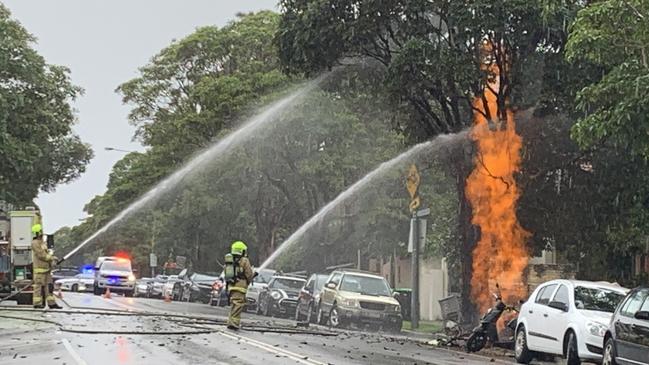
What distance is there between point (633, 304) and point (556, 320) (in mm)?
2757

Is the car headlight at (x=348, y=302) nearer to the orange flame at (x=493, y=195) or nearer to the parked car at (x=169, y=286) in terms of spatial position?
the orange flame at (x=493, y=195)

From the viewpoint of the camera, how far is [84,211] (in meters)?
123

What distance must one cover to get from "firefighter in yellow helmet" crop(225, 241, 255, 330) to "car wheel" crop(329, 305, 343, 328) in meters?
6.87

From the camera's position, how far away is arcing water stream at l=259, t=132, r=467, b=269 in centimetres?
2642

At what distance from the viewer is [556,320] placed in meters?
16.7

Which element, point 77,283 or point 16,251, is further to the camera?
point 77,283

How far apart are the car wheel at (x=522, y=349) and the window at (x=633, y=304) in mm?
3783

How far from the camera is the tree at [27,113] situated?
128 feet

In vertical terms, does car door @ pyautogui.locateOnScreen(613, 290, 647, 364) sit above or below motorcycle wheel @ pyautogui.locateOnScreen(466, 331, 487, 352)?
above

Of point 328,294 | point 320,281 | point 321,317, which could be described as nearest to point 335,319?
point 328,294

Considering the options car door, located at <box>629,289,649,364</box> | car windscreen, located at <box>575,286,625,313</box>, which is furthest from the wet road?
car door, located at <box>629,289,649,364</box>

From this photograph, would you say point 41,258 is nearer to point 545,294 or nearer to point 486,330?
point 486,330

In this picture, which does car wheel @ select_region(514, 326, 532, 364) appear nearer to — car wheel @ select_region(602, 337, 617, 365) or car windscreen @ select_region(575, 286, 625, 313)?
car windscreen @ select_region(575, 286, 625, 313)

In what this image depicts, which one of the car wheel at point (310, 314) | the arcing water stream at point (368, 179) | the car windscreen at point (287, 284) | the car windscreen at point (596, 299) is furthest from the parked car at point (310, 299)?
the car windscreen at point (596, 299)
